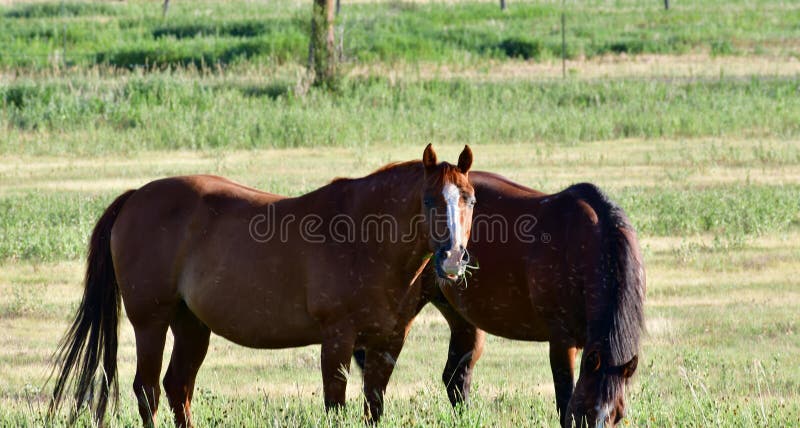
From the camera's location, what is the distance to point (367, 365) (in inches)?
269

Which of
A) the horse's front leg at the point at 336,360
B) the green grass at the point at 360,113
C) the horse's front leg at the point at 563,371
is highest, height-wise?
the horse's front leg at the point at 336,360

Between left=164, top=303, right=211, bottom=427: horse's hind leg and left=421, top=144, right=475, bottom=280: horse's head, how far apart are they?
6.28 ft

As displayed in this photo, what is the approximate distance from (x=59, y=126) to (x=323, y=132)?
472cm

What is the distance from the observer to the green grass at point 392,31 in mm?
32781

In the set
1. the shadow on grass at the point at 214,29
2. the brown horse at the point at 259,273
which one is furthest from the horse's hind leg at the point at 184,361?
the shadow on grass at the point at 214,29

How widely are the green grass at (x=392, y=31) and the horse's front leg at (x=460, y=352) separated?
1899 centimetres

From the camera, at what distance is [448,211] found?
20.0ft

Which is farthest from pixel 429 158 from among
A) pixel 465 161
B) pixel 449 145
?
pixel 449 145

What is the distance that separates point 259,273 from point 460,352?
6.02ft

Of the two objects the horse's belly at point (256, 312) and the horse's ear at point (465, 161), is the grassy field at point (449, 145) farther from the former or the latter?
the horse's ear at point (465, 161)

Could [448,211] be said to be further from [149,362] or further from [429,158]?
[149,362]

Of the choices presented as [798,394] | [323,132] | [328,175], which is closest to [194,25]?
[323,132]

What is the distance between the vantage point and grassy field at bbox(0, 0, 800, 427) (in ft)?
28.1

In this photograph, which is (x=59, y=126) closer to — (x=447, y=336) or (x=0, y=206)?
(x=0, y=206)
